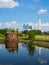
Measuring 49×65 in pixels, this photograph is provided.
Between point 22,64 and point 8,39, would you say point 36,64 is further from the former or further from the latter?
point 8,39

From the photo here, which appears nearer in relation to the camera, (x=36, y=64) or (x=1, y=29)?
(x=36, y=64)

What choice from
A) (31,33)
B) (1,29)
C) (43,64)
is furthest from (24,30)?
(43,64)

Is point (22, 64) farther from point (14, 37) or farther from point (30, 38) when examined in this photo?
point (14, 37)

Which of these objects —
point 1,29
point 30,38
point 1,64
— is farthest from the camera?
point 1,29

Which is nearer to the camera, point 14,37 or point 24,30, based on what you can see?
point 14,37

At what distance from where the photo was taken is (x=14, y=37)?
67.1m

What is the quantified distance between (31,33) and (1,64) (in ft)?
129

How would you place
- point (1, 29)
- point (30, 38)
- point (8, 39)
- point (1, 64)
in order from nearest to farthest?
point (1, 64), point (30, 38), point (8, 39), point (1, 29)

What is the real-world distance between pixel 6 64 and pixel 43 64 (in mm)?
4198

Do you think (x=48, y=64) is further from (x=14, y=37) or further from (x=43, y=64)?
(x=14, y=37)

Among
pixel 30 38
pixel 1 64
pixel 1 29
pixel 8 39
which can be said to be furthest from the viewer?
pixel 1 29

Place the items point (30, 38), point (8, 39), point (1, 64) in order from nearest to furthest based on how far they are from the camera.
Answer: point (1, 64) < point (30, 38) < point (8, 39)

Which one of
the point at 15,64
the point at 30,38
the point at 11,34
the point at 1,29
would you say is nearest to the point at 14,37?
the point at 11,34

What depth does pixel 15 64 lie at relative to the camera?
68.0 ft
